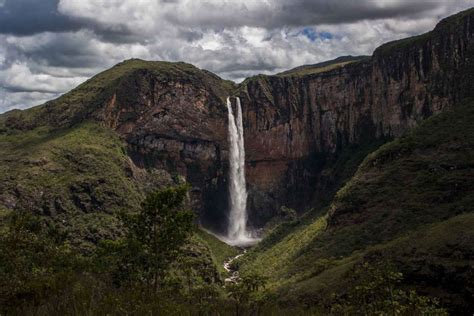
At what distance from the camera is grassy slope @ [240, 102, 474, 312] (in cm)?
5241

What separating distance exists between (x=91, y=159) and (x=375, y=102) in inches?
2635

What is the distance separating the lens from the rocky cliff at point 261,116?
10781 cm

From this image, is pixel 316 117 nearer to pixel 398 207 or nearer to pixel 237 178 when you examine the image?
pixel 237 178

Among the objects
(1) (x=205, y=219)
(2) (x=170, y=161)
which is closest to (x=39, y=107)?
(2) (x=170, y=161)

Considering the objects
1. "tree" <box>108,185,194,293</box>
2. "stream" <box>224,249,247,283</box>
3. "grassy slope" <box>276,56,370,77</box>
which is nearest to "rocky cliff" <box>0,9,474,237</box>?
"grassy slope" <box>276,56,370,77</box>

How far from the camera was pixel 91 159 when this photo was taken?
97.6 m

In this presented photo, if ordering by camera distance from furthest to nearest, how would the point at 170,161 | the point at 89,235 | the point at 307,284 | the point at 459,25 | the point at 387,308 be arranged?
the point at 170,161
the point at 459,25
the point at 89,235
the point at 307,284
the point at 387,308

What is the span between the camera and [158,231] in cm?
3369

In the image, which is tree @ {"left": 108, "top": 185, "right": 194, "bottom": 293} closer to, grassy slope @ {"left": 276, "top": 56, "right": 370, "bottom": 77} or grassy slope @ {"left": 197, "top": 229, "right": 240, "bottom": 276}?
grassy slope @ {"left": 197, "top": 229, "right": 240, "bottom": 276}

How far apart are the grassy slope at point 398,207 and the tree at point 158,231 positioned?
837 inches

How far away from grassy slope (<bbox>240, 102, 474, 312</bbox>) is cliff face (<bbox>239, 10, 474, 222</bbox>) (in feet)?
100

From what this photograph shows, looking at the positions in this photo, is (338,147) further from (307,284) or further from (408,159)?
(307,284)

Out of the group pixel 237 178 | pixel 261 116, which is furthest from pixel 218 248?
pixel 261 116

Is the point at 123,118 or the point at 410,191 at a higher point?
the point at 123,118
